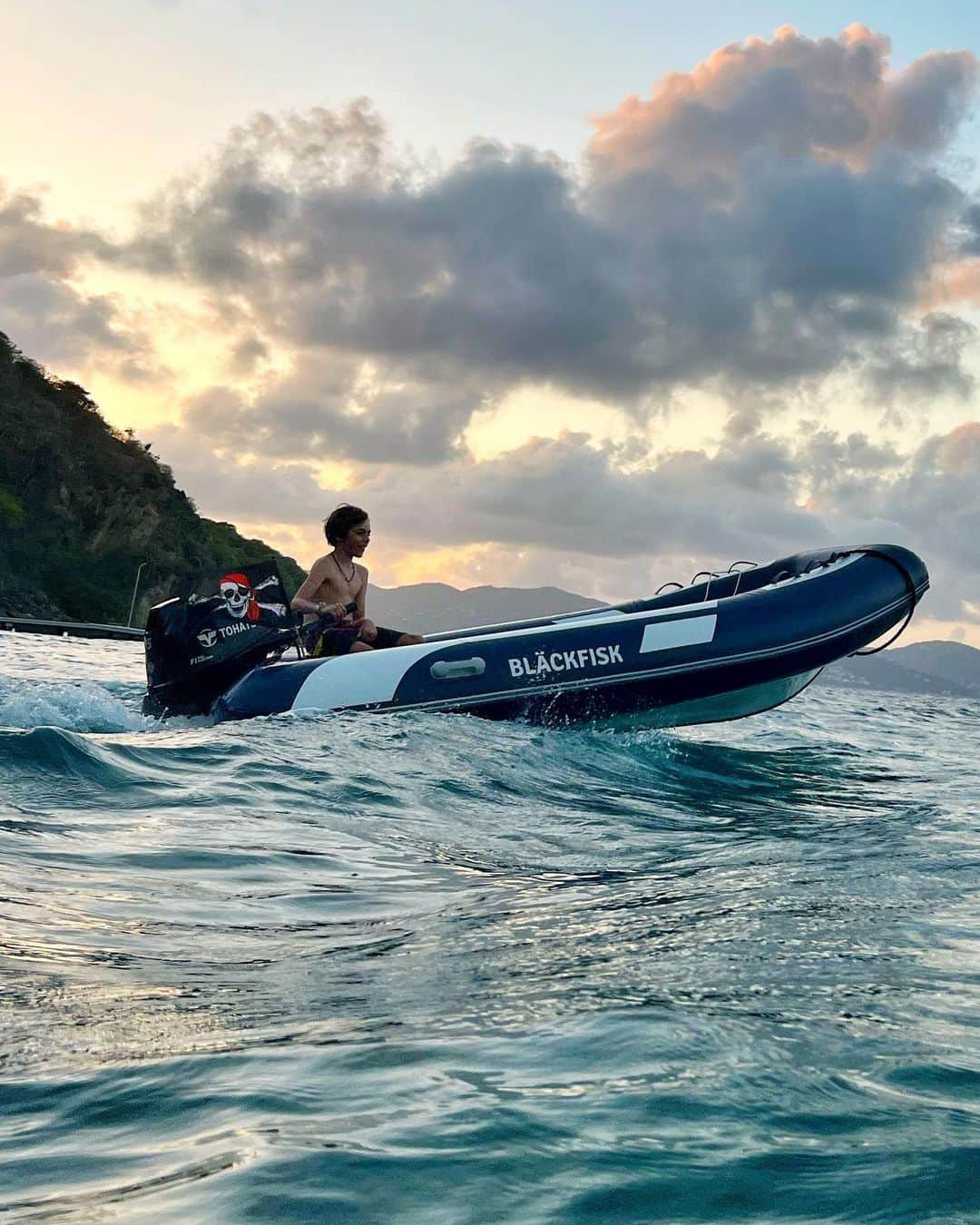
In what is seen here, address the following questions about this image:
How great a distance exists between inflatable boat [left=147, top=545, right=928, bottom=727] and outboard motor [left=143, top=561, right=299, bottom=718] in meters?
0.04

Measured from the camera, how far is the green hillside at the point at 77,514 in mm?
43250

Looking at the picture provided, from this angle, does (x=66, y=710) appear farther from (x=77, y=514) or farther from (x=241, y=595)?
(x=77, y=514)

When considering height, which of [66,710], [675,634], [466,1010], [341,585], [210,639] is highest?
[341,585]

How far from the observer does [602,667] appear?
669 cm

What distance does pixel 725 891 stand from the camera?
310cm

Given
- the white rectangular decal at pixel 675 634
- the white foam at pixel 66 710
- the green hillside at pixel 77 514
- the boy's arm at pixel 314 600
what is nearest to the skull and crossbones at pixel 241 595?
the boy's arm at pixel 314 600

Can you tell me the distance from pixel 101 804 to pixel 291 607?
3.06 m

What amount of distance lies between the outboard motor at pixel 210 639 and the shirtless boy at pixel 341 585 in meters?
0.34

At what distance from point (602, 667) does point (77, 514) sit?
4574 cm

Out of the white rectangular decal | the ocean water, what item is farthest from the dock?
the ocean water

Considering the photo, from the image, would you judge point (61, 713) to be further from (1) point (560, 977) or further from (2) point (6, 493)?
(2) point (6, 493)

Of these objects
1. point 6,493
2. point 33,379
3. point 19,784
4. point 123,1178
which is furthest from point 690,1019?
point 33,379

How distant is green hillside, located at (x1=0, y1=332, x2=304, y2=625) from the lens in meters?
43.2

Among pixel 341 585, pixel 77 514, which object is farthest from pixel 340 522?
pixel 77 514
